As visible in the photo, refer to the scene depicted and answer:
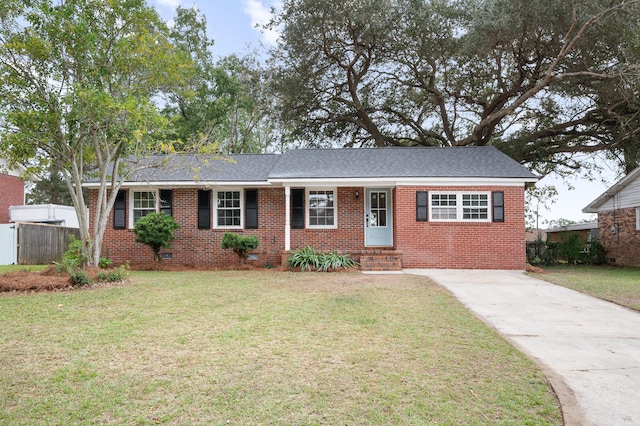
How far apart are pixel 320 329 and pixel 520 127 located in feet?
60.9

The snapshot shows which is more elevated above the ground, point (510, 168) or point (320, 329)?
point (510, 168)

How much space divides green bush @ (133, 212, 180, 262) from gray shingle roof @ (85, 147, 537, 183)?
1.29 meters

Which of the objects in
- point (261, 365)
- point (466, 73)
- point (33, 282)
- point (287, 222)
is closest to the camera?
point (261, 365)

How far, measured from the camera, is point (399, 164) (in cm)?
1405

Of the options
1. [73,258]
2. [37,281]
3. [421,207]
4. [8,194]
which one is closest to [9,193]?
[8,194]

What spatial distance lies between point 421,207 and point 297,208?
4133 millimetres

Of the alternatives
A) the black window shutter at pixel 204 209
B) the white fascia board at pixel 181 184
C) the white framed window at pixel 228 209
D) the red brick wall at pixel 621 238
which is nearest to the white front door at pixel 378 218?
the white fascia board at pixel 181 184

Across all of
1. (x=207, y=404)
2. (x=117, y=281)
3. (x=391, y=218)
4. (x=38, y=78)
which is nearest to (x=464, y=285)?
(x=391, y=218)

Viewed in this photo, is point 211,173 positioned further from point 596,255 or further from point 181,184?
point 596,255

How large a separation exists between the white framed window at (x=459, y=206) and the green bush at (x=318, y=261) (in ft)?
10.1

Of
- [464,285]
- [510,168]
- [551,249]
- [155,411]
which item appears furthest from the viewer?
[551,249]

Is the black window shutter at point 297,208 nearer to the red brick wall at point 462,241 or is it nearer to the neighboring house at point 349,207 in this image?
the neighboring house at point 349,207

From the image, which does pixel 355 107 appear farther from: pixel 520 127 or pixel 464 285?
pixel 464 285

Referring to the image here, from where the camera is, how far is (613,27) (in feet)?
46.3
